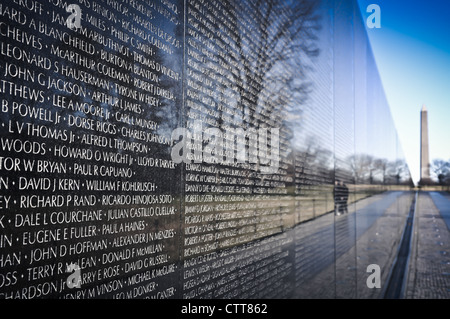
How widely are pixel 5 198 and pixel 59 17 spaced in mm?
757

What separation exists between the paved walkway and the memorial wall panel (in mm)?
4536

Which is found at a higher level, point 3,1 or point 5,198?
point 3,1

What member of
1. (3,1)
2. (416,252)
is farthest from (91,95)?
(416,252)

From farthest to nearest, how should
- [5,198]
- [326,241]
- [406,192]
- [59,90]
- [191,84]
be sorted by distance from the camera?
[406,192], [326,241], [191,84], [59,90], [5,198]

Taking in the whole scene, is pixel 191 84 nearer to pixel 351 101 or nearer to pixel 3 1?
pixel 3 1

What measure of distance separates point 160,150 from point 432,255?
11.6 m

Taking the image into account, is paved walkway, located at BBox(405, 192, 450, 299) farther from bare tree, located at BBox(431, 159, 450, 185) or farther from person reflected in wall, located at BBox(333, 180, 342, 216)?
person reflected in wall, located at BBox(333, 180, 342, 216)

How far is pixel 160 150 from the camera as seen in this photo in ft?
7.94

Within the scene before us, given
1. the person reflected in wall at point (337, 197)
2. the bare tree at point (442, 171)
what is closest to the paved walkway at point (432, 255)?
the bare tree at point (442, 171)

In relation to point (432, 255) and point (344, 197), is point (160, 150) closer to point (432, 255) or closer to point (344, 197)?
point (344, 197)

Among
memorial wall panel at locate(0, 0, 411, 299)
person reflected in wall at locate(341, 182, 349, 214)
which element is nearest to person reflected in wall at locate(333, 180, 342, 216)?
person reflected in wall at locate(341, 182, 349, 214)

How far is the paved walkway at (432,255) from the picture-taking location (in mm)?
8766

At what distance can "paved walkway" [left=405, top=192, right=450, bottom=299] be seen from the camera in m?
8.77

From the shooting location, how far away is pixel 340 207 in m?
7.01
